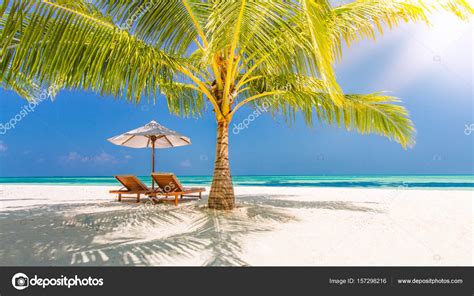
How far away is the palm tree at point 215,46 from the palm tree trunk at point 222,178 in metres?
0.02

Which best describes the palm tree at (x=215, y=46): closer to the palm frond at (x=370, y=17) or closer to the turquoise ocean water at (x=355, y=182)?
the palm frond at (x=370, y=17)

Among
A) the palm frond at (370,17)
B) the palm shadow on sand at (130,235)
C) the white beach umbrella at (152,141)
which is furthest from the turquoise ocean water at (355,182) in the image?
the palm shadow on sand at (130,235)

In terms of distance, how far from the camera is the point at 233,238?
4.02 m

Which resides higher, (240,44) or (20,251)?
(240,44)

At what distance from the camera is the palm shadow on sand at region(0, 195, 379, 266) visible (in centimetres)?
315

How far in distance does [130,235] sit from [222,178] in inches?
98.3

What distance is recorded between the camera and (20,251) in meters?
3.42

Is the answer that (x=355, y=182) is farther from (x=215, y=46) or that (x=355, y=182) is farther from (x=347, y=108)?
(x=215, y=46)

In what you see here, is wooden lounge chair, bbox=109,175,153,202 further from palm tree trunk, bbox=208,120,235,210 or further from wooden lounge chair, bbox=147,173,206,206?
palm tree trunk, bbox=208,120,235,210

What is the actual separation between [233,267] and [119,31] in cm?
355

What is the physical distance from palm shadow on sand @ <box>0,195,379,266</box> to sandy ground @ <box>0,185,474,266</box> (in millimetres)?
11

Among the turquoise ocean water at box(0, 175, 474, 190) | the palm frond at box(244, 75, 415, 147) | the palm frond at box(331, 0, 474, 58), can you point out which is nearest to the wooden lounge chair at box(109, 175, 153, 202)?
the palm frond at box(244, 75, 415, 147)
